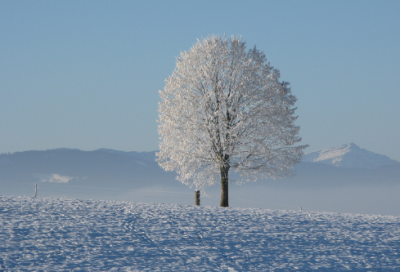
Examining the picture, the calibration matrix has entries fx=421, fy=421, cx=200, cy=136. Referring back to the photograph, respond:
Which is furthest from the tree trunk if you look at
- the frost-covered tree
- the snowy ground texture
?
the snowy ground texture

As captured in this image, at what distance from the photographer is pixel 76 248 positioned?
559 inches

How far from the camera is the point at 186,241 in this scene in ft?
51.2

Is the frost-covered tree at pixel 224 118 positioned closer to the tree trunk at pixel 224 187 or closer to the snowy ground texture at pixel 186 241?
the tree trunk at pixel 224 187

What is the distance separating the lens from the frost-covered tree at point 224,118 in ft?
85.1

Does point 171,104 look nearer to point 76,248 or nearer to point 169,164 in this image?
point 169,164

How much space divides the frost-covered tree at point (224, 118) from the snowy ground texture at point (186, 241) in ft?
17.7

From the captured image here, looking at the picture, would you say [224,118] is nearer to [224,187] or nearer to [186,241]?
[224,187]

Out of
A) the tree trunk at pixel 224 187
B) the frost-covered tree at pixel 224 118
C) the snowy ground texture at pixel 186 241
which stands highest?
the frost-covered tree at pixel 224 118

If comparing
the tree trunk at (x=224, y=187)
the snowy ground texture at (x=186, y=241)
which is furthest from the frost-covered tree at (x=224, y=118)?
the snowy ground texture at (x=186, y=241)

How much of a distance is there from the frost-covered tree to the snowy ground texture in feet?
17.7

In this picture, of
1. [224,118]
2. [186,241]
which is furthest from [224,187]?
[186,241]

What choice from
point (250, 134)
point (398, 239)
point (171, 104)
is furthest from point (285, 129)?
point (398, 239)

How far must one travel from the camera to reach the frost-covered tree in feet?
85.1

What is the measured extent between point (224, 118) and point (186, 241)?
39.4ft
